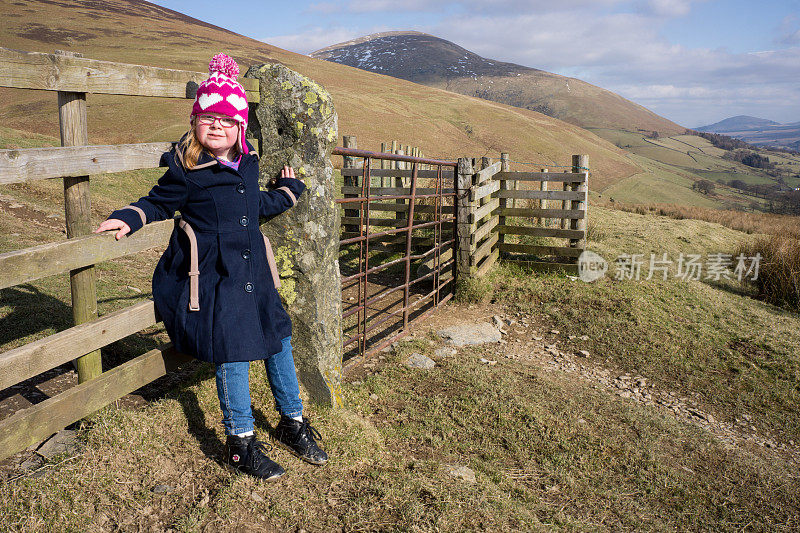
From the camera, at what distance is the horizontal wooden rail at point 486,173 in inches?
306

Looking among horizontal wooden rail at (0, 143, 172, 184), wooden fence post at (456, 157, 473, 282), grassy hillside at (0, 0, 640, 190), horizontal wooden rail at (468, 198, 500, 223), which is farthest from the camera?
grassy hillside at (0, 0, 640, 190)

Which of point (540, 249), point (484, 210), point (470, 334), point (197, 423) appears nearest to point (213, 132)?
point (197, 423)

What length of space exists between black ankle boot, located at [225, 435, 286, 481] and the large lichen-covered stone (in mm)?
895

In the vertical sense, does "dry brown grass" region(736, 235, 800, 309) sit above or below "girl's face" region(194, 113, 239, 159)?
below

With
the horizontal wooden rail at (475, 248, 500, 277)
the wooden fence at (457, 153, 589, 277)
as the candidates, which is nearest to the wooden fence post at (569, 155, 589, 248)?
the wooden fence at (457, 153, 589, 277)

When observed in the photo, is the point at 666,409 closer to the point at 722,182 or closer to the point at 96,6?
the point at 96,6

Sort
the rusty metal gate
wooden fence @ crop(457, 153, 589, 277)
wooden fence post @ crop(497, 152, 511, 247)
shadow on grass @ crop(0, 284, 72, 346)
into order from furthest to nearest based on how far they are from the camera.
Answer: wooden fence post @ crop(497, 152, 511, 247), wooden fence @ crop(457, 153, 589, 277), the rusty metal gate, shadow on grass @ crop(0, 284, 72, 346)

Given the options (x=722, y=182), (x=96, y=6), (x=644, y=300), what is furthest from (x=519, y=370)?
(x=722, y=182)

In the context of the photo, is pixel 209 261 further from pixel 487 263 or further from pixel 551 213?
pixel 551 213

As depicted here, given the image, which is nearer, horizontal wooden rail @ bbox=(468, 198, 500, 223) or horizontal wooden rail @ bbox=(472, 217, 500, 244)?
horizontal wooden rail @ bbox=(468, 198, 500, 223)

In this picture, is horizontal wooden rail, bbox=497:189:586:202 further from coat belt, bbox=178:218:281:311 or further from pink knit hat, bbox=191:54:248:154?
coat belt, bbox=178:218:281:311

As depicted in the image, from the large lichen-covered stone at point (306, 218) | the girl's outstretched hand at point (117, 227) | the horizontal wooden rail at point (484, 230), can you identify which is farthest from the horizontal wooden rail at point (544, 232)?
the girl's outstretched hand at point (117, 227)

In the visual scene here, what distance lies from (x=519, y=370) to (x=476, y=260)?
2.68 meters

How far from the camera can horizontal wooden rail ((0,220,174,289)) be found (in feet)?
7.13
